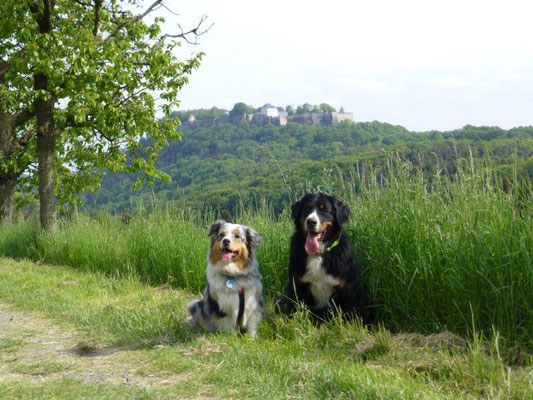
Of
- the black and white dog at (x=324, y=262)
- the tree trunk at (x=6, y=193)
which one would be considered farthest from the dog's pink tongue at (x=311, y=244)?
the tree trunk at (x=6, y=193)

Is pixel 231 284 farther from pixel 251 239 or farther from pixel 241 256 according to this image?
pixel 251 239

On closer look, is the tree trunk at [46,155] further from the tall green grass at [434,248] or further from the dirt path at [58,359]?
the dirt path at [58,359]

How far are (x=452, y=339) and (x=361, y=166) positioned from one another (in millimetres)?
3019

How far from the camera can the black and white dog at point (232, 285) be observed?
20.5 feet

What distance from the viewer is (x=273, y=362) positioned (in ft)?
16.8

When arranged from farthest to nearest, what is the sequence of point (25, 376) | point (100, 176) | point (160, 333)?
point (100, 176)
point (160, 333)
point (25, 376)

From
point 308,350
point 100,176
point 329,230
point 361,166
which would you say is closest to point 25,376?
point 308,350

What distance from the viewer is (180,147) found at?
104 metres

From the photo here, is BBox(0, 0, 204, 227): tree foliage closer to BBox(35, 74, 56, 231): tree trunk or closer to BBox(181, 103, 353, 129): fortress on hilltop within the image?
BBox(35, 74, 56, 231): tree trunk

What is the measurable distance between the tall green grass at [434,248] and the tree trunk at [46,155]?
319 inches

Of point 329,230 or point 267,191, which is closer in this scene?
point 329,230

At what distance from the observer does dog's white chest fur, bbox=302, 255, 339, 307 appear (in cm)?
623

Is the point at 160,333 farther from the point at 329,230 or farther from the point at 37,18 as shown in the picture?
the point at 37,18

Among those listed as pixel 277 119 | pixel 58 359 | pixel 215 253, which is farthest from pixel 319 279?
pixel 277 119
